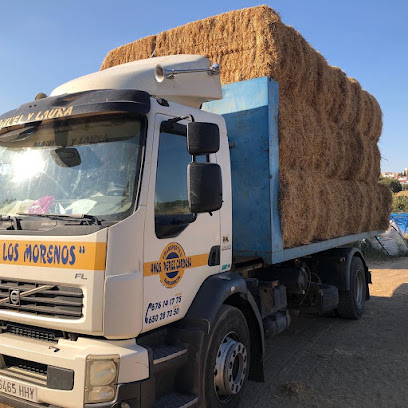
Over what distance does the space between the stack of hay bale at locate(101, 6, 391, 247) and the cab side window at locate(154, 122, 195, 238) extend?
155 cm

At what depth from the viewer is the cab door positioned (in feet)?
9.25

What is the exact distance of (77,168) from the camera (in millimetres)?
3008

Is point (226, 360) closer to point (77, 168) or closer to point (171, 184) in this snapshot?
point (171, 184)

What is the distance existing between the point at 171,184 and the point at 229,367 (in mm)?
1645

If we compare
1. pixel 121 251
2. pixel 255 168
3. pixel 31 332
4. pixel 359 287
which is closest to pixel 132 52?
pixel 255 168

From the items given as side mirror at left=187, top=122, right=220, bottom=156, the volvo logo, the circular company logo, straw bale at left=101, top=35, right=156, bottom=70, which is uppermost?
straw bale at left=101, top=35, right=156, bottom=70

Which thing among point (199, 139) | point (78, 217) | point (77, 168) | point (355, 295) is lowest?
point (355, 295)

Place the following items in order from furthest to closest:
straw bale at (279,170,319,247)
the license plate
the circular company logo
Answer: straw bale at (279,170,319,247)
the circular company logo
the license plate

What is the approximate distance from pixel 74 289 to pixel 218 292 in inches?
47.1

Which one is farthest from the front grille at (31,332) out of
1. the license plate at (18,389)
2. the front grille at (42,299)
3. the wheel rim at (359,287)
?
the wheel rim at (359,287)

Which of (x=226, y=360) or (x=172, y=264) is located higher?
(x=172, y=264)

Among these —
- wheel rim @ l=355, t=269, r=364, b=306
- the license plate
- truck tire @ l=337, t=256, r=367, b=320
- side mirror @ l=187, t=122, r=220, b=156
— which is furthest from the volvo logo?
wheel rim @ l=355, t=269, r=364, b=306

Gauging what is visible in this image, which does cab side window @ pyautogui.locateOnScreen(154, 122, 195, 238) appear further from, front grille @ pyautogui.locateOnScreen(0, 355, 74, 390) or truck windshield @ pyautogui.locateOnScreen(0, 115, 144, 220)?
front grille @ pyautogui.locateOnScreen(0, 355, 74, 390)

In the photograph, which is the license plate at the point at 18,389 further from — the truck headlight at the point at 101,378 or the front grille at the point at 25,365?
the truck headlight at the point at 101,378
